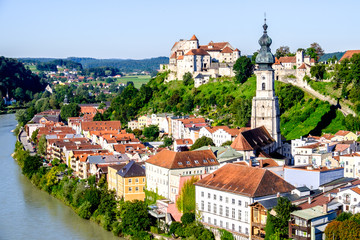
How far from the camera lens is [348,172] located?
2466 centimetres

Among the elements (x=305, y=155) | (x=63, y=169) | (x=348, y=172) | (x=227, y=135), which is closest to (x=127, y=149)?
(x=63, y=169)

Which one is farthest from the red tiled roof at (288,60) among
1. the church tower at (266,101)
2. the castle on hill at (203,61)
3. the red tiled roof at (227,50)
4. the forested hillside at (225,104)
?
the church tower at (266,101)

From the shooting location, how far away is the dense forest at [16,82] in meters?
87.2

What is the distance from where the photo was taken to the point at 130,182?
82.9ft

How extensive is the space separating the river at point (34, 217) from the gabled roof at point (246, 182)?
4888 millimetres

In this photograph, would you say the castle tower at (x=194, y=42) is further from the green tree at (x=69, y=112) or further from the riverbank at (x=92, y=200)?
the riverbank at (x=92, y=200)

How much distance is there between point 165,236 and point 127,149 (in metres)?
13.7

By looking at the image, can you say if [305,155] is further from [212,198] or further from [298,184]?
[212,198]

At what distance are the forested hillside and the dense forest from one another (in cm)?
3570

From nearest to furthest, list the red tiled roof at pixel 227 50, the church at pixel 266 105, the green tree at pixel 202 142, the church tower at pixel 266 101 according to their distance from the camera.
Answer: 1. the church at pixel 266 105
2. the church tower at pixel 266 101
3. the green tree at pixel 202 142
4. the red tiled roof at pixel 227 50

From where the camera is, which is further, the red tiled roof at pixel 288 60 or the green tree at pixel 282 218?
the red tiled roof at pixel 288 60

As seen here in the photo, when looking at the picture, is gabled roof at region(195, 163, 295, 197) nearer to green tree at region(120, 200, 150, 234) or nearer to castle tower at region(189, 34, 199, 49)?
green tree at region(120, 200, 150, 234)

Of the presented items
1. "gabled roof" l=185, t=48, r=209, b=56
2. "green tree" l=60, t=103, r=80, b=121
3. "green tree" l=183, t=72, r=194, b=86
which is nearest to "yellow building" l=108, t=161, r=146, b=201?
"green tree" l=183, t=72, r=194, b=86

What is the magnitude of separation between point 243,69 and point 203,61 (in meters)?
6.75
